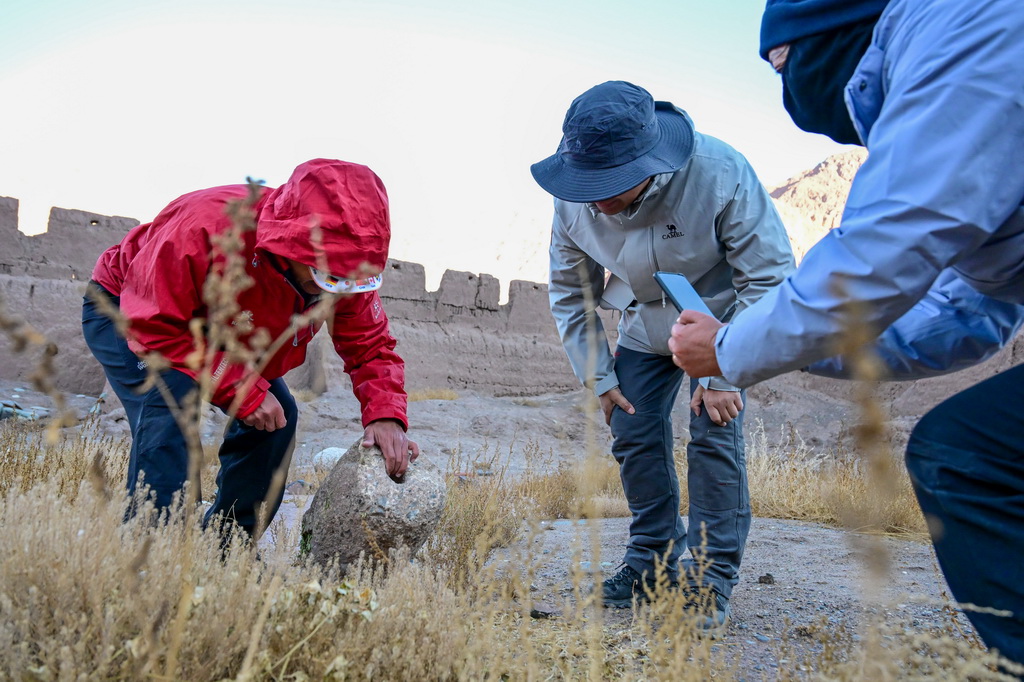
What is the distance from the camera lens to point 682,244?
9.43ft

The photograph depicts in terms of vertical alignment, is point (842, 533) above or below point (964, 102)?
below

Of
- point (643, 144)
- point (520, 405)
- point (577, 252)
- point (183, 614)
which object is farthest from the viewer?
point (520, 405)

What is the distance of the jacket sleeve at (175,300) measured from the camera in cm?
248

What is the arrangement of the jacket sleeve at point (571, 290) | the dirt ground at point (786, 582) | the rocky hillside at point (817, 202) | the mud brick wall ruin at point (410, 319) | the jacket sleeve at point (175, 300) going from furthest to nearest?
the rocky hillside at point (817, 202)
the mud brick wall ruin at point (410, 319)
the jacket sleeve at point (571, 290)
the jacket sleeve at point (175, 300)
the dirt ground at point (786, 582)

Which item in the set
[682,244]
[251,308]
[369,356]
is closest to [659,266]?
[682,244]

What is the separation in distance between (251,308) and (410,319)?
402 inches

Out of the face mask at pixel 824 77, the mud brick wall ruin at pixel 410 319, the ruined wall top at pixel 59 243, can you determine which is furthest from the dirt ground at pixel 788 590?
the ruined wall top at pixel 59 243

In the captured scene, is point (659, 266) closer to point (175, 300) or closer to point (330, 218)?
point (330, 218)

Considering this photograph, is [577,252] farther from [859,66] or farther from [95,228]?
[95,228]

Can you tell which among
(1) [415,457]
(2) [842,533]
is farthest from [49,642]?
(2) [842,533]

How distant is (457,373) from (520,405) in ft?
4.17

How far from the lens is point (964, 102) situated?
4.02 ft

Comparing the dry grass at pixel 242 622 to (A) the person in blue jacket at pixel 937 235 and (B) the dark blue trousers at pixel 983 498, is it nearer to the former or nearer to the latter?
(B) the dark blue trousers at pixel 983 498

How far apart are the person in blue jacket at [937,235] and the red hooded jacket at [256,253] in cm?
134
